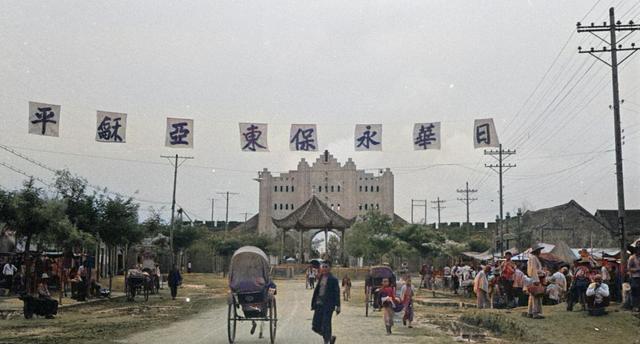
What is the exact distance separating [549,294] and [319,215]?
36765 mm

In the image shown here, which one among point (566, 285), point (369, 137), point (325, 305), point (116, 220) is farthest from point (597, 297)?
point (116, 220)

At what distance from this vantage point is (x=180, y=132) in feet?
85.6

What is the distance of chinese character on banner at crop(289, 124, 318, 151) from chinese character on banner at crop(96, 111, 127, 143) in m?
6.59

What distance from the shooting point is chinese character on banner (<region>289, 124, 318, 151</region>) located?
27094 millimetres

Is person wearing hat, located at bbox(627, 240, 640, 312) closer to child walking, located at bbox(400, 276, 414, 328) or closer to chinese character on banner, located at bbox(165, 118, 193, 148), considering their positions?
child walking, located at bbox(400, 276, 414, 328)

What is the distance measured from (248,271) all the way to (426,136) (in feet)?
43.5

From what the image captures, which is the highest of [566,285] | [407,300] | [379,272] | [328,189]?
[328,189]

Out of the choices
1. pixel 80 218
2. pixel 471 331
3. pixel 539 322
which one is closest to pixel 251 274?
pixel 471 331

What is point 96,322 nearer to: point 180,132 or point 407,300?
point 407,300

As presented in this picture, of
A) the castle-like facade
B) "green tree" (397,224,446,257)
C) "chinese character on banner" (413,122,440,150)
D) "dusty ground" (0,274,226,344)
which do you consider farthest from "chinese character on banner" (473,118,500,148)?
the castle-like facade

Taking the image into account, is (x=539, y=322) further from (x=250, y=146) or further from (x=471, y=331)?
(x=250, y=146)

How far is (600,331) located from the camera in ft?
50.5

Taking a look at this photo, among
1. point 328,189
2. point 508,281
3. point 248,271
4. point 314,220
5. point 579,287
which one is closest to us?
point 248,271

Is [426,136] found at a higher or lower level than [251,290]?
higher
